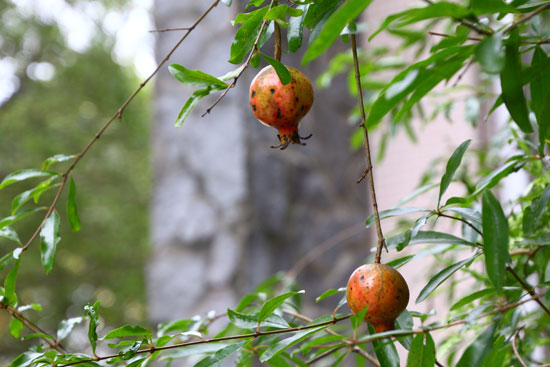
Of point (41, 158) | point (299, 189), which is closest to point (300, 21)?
point (299, 189)

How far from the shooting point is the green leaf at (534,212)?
1.30 ft

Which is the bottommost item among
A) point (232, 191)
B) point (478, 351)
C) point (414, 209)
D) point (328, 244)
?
point (478, 351)

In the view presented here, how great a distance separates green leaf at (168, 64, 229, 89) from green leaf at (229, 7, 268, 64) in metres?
0.02

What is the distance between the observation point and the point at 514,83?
26cm

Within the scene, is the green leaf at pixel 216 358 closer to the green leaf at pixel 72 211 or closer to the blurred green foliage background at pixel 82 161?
the green leaf at pixel 72 211

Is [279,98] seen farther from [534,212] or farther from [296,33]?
[534,212]

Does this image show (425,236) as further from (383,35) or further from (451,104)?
(383,35)

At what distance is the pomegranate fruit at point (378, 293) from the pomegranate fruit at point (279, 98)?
90mm

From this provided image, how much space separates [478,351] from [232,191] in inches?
34.0

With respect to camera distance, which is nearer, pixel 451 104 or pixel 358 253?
pixel 451 104

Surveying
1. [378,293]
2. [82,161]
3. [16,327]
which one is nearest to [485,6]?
[378,293]

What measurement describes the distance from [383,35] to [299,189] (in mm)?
430

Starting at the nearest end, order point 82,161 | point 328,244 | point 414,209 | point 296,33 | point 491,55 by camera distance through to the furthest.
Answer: point 491,55 < point 296,33 < point 414,209 < point 328,244 < point 82,161

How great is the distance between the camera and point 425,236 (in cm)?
42
